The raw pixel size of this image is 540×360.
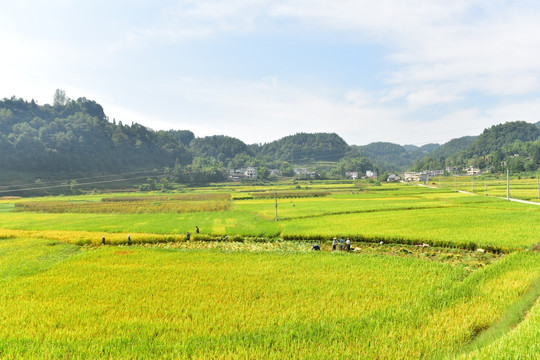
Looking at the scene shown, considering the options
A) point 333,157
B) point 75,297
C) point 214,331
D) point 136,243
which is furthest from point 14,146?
point 333,157

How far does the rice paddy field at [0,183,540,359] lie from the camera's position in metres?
7.53

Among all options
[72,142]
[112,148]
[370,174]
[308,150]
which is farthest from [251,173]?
[308,150]

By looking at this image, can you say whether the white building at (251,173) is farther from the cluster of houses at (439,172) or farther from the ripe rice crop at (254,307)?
the ripe rice crop at (254,307)

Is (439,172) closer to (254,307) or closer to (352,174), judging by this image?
(352,174)

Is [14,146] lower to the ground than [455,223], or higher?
higher

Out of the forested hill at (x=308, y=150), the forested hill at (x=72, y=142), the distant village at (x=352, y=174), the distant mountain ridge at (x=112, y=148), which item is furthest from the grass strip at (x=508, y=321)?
the forested hill at (x=308, y=150)

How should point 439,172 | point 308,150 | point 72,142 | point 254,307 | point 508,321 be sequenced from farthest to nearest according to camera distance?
1. point 308,150
2. point 439,172
3. point 72,142
4. point 254,307
5. point 508,321

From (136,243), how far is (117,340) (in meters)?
15.7

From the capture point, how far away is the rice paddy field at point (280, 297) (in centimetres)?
753

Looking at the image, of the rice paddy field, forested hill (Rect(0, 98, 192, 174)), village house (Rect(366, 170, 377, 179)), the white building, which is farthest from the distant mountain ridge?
the rice paddy field

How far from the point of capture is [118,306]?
10062 mm

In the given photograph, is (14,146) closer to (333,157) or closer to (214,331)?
(214,331)

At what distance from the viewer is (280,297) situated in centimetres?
1065

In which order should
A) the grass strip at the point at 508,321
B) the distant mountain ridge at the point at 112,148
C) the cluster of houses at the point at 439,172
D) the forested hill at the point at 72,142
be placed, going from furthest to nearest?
the cluster of houses at the point at 439,172 → the distant mountain ridge at the point at 112,148 → the forested hill at the point at 72,142 → the grass strip at the point at 508,321
